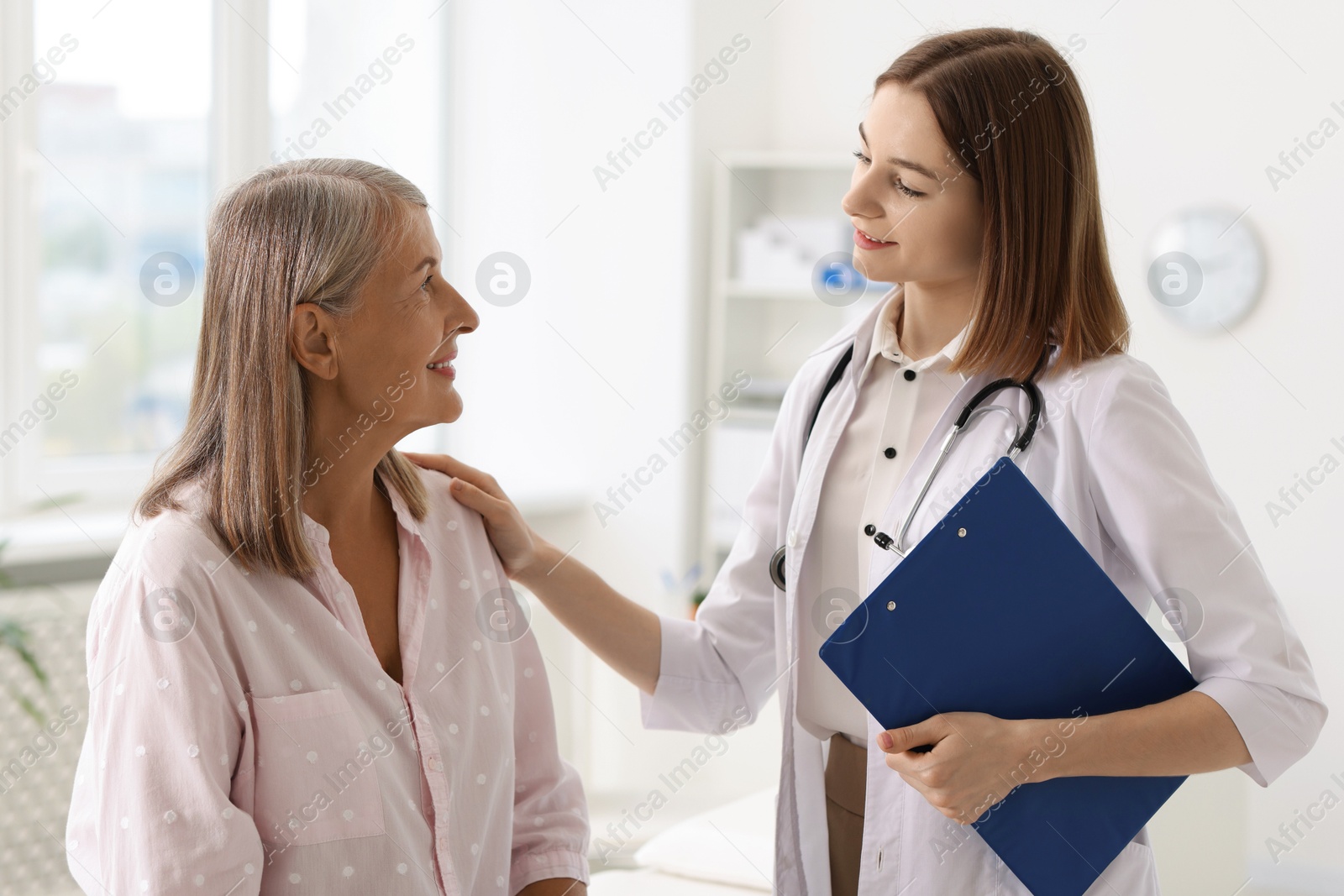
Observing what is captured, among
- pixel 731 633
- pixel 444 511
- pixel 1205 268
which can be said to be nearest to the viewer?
pixel 444 511

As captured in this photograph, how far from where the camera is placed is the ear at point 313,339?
1.26 meters

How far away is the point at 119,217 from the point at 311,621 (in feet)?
9.67

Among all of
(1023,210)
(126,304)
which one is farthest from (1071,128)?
(126,304)

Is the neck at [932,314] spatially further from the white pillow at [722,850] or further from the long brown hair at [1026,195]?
the white pillow at [722,850]

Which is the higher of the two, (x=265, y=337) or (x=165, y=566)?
(x=265, y=337)

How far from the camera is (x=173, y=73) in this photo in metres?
Answer: 3.75

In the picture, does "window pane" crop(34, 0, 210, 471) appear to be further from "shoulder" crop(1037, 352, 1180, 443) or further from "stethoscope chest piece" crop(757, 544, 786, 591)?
"shoulder" crop(1037, 352, 1180, 443)

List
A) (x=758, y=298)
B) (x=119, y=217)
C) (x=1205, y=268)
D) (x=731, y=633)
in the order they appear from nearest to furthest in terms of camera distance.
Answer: (x=731, y=633) < (x=1205, y=268) < (x=119, y=217) < (x=758, y=298)

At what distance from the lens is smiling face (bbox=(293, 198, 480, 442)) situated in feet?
4.26

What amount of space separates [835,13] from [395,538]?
3573 mm

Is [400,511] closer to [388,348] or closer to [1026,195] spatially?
[388,348]

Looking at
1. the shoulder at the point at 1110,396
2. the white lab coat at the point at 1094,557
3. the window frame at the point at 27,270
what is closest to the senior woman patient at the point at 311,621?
the white lab coat at the point at 1094,557

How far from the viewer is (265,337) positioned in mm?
1254

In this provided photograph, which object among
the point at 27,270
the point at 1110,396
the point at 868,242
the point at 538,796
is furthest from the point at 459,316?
the point at 27,270
